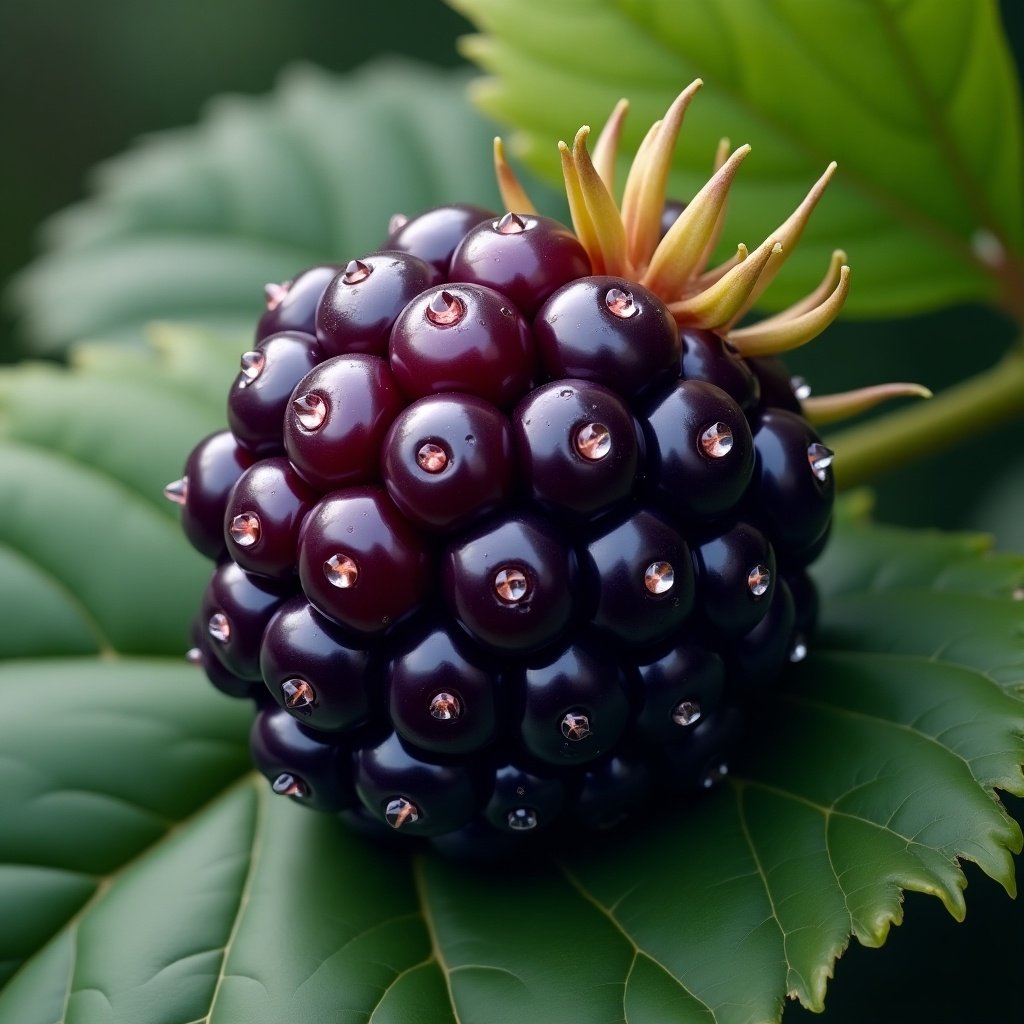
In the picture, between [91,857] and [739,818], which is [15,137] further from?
[739,818]

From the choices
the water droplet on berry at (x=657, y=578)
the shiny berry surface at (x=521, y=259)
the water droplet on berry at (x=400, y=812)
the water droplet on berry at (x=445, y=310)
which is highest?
the shiny berry surface at (x=521, y=259)

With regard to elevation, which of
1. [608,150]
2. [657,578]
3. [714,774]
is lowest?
[714,774]

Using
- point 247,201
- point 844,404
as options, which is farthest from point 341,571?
point 247,201

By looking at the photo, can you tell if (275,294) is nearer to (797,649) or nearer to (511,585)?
(511,585)

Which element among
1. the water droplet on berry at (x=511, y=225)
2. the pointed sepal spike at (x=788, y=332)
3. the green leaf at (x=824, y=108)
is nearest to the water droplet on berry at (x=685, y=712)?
the pointed sepal spike at (x=788, y=332)

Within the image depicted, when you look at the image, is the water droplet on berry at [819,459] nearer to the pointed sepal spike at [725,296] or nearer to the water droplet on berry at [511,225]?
the pointed sepal spike at [725,296]
